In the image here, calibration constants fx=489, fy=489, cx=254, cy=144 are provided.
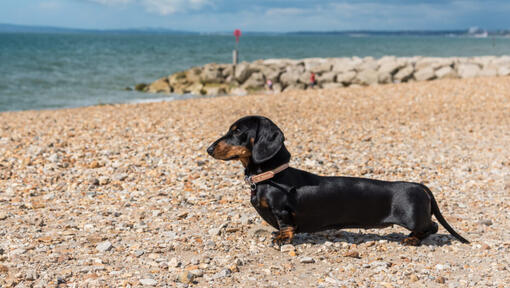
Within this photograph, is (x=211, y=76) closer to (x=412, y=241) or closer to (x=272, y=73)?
(x=272, y=73)

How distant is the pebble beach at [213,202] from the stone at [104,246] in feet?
0.04

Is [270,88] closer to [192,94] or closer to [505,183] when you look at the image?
[192,94]

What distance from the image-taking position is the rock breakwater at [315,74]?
21.8 meters

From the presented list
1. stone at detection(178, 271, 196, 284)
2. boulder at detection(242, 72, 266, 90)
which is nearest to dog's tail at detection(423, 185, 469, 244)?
stone at detection(178, 271, 196, 284)

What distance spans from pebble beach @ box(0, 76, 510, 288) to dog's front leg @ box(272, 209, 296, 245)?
11cm

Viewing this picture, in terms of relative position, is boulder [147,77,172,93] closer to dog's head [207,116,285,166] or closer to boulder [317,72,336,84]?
boulder [317,72,336,84]

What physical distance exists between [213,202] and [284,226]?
1727mm

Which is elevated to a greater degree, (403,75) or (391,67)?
(391,67)

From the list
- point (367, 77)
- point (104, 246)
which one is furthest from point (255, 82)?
point (104, 246)

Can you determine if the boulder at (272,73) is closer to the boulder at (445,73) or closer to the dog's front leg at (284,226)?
the boulder at (445,73)

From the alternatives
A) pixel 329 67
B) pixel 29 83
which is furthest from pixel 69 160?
pixel 29 83

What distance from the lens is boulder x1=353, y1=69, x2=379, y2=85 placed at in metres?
21.8

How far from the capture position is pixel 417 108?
12398 millimetres

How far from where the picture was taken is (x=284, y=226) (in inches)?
161
